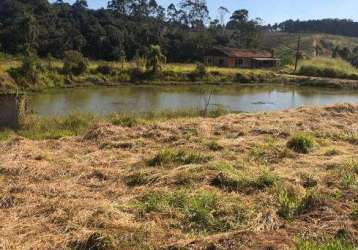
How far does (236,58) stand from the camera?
172 feet

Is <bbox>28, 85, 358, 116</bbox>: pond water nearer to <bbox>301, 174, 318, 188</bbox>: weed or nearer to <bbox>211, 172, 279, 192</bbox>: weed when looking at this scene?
<bbox>301, 174, 318, 188</bbox>: weed

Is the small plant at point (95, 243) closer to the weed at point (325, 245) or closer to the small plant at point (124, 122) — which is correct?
the weed at point (325, 245)

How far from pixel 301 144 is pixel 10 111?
714 centimetres

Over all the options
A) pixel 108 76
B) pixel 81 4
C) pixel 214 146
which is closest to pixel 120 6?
pixel 81 4

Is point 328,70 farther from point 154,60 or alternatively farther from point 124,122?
point 124,122

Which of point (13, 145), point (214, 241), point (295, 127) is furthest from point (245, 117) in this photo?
point (214, 241)

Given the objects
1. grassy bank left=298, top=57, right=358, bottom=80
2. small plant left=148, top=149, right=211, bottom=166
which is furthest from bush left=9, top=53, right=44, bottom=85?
small plant left=148, top=149, right=211, bottom=166

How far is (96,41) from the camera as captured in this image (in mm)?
48562

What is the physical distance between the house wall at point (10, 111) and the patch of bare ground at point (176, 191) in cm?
273

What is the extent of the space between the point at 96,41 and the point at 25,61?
54.0 ft

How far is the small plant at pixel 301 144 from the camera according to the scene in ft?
29.5

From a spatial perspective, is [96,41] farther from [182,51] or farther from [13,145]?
[13,145]

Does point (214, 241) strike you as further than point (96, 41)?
No

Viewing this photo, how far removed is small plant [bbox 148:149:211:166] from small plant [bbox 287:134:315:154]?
72.5 inches
